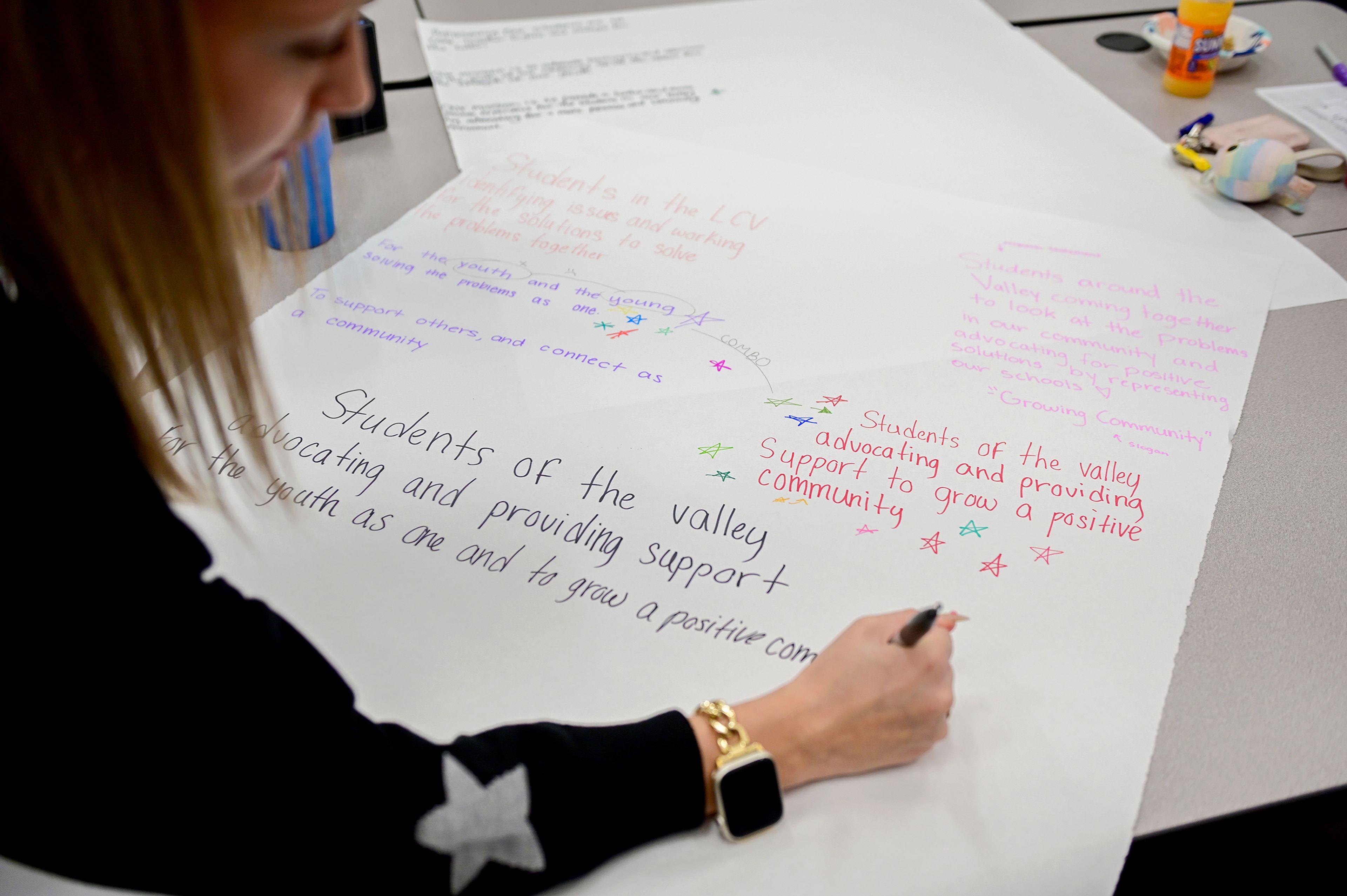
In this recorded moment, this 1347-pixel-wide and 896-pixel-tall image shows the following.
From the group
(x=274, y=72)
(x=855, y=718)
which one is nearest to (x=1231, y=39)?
(x=855, y=718)

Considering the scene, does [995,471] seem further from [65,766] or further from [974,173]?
[65,766]

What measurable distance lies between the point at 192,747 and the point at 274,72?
0.35m

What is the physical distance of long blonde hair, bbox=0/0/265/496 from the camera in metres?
0.44

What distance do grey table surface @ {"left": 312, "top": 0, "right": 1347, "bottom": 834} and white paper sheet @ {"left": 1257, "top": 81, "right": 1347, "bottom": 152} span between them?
6.0 inches

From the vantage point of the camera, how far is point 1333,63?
1553mm

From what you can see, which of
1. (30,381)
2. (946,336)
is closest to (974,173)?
(946,336)

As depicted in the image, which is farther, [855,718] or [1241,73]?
[1241,73]

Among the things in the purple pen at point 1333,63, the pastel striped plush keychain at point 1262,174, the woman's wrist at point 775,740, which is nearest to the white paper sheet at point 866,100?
the pastel striped plush keychain at point 1262,174

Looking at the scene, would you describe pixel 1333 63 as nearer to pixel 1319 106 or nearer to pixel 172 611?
pixel 1319 106

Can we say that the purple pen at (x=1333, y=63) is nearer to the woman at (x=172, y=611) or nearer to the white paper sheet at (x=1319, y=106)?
the white paper sheet at (x=1319, y=106)

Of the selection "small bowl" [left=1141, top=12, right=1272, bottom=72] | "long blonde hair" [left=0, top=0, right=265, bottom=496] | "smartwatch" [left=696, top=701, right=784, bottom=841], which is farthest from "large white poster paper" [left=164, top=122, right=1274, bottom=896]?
"small bowl" [left=1141, top=12, right=1272, bottom=72]

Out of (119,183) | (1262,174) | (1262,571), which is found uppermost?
(119,183)

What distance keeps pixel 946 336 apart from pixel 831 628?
0.39 meters

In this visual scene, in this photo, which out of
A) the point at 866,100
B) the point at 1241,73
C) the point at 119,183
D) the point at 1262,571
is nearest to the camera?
the point at 119,183
